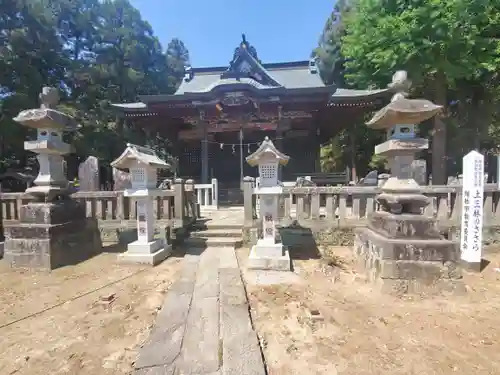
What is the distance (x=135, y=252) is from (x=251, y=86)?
8.07 metres

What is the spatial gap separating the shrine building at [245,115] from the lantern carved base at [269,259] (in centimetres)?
764

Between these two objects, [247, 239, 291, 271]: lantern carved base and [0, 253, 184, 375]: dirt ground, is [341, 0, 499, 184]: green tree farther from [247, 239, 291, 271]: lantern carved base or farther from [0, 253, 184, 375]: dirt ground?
[0, 253, 184, 375]: dirt ground

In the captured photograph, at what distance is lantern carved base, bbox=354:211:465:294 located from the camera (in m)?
4.31

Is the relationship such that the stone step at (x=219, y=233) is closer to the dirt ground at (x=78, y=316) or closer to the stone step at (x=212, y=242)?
the stone step at (x=212, y=242)

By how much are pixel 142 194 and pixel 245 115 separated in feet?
27.2

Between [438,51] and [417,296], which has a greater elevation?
[438,51]

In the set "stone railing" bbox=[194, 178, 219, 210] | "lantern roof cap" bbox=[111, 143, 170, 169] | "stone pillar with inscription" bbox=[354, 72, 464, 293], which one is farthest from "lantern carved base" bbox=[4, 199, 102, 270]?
"stone pillar with inscription" bbox=[354, 72, 464, 293]

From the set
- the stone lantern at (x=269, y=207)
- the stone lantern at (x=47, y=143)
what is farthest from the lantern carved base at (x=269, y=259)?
the stone lantern at (x=47, y=143)

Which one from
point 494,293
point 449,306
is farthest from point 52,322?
point 494,293

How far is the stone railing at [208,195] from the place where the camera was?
11.3 m

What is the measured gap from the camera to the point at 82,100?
64.4 ft

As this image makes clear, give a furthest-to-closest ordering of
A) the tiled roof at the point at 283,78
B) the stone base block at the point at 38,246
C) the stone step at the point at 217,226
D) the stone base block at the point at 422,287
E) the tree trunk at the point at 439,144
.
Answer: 1. the tiled roof at the point at 283,78
2. the tree trunk at the point at 439,144
3. the stone step at the point at 217,226
4. the stone base block at the point at 38,246
5. the stone base block at the point at 422,287

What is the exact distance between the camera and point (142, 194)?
19.0 feet

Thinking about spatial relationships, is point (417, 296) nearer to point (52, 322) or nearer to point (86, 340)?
point (86, 340)
